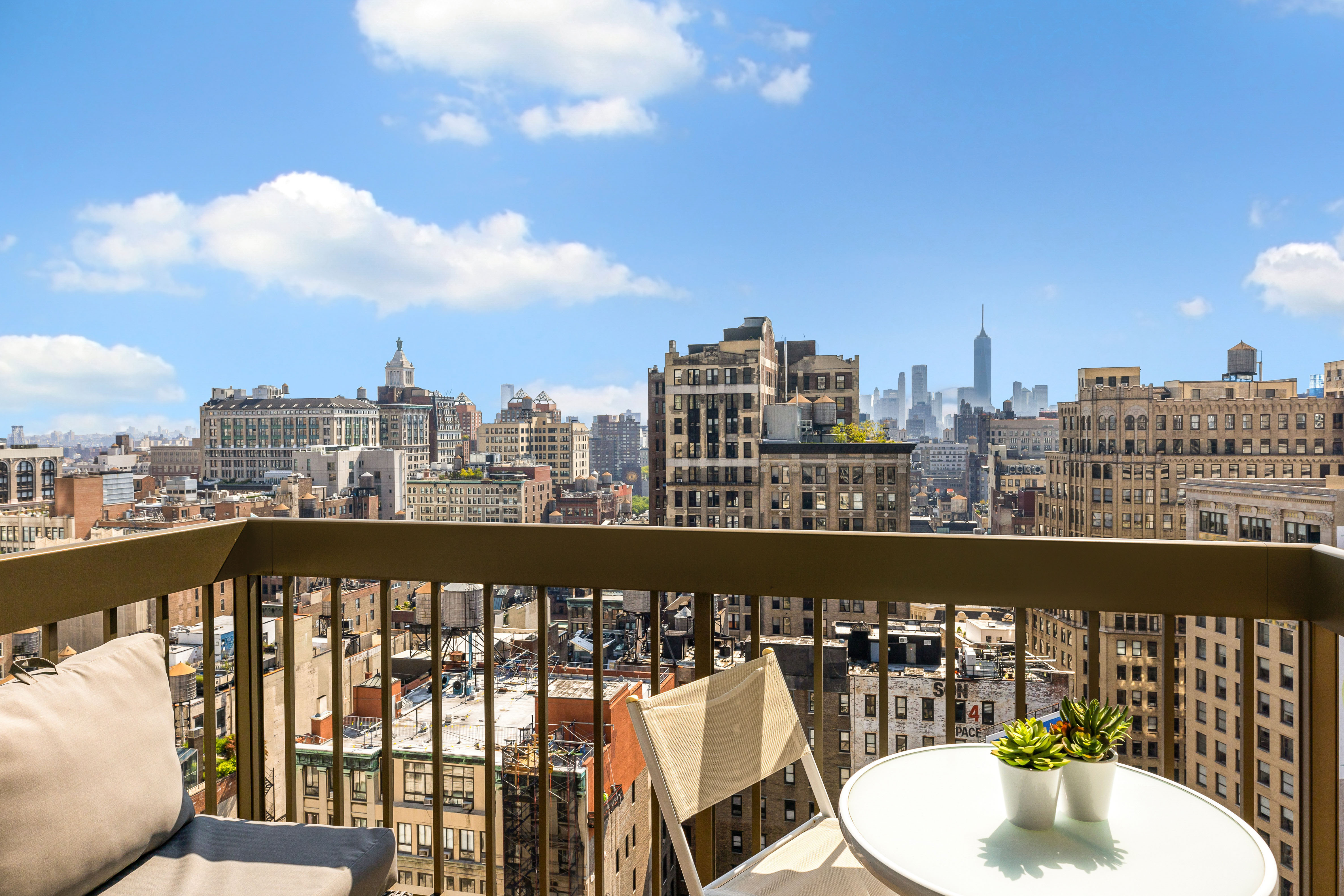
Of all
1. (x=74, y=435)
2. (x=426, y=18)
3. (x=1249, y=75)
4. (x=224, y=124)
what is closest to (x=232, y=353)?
(x=224, y=124)

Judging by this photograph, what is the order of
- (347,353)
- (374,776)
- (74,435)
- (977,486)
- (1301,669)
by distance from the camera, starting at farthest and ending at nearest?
(347,353) < (977,486) < (74,435) < (374,776) < (1301,669)

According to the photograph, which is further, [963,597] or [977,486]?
[977,486]

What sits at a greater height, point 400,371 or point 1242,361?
point 400,371

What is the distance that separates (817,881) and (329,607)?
1.34m

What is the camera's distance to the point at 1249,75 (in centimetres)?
2469

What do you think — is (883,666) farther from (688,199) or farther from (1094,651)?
(688,199)

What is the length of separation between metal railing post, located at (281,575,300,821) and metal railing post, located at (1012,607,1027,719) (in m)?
1.61

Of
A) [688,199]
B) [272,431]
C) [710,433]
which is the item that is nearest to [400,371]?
[272,431]

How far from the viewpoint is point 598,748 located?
163cm

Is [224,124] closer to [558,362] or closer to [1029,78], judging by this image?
[558,362]

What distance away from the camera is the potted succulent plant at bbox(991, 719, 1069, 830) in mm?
1017

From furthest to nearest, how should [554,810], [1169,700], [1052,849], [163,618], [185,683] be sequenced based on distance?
[554,810] < [185,683] < [163,618] < [1169,700] < [1052,849]

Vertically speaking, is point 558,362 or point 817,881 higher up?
point 558,362

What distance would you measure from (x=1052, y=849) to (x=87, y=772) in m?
1.43
